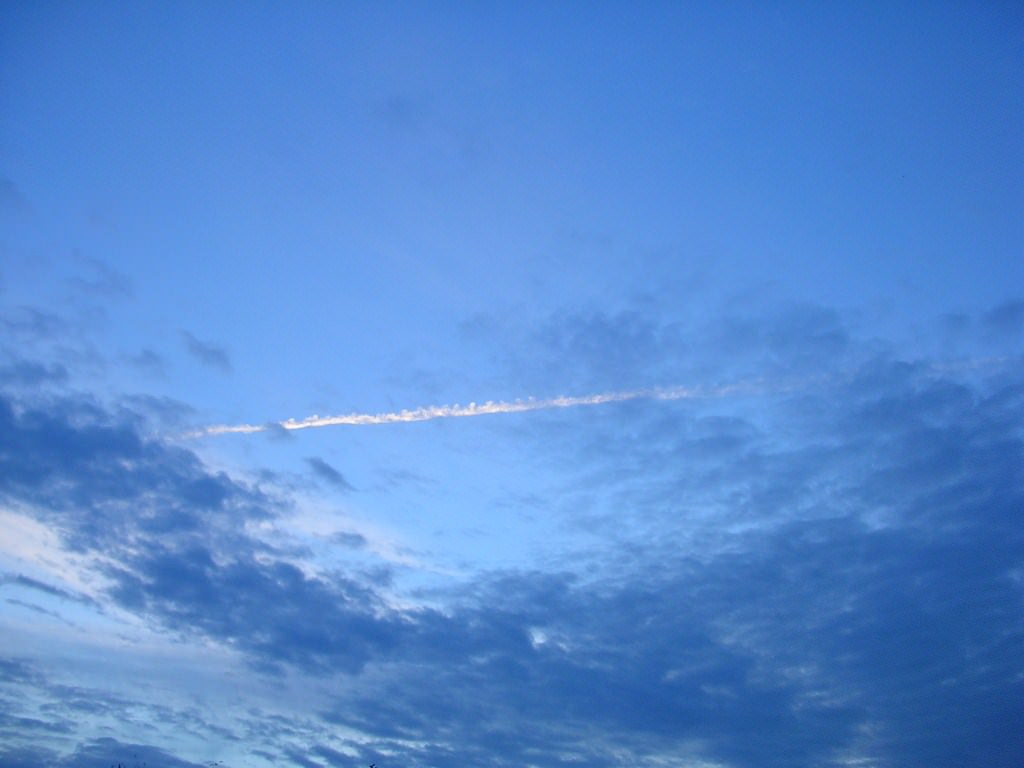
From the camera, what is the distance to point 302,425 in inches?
2525

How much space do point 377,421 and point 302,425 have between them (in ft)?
25.3

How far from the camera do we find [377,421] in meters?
63.4
